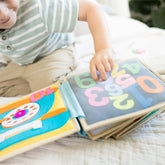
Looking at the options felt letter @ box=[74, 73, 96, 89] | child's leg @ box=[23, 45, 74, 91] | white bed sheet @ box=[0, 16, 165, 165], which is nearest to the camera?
white bed sheet @ box=[0, 16, 165, 165]

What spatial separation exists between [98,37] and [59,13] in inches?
5.7

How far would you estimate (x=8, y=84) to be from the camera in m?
0.74

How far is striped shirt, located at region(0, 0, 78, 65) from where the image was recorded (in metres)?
0.61

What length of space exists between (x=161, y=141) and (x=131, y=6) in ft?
4.97

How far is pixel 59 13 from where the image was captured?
24.2 inches

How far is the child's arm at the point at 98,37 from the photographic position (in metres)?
0.54

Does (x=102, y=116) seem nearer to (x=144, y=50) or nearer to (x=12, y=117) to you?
(x=12, y=117)

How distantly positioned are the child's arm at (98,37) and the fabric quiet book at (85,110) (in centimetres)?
3

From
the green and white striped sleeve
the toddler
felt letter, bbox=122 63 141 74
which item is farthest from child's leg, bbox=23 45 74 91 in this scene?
felt letter, bbox=122 63 141 74

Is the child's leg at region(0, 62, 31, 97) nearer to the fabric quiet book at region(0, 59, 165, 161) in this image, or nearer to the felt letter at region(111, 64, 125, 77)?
the fabric quiet book at region(0, 59, 165, 161)

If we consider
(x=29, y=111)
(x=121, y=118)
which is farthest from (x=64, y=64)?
(x=121, y=118)

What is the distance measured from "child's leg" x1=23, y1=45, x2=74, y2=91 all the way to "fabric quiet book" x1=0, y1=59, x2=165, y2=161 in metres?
0.14

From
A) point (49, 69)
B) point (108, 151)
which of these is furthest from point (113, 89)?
point (49, 69)

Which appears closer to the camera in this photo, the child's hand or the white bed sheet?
the white bed sheet
